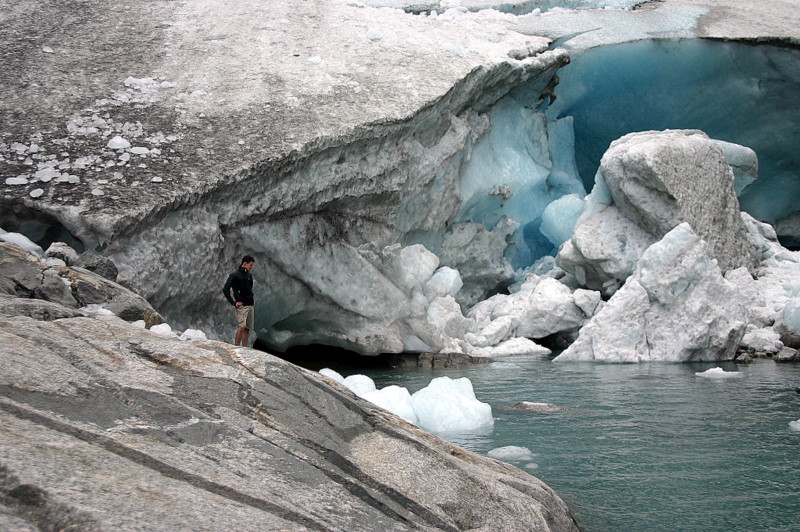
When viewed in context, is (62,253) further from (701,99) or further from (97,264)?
(701,99)

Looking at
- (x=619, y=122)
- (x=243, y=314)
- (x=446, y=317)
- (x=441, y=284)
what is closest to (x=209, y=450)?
(x=243, y=314)

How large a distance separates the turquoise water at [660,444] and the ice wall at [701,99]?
304 inches

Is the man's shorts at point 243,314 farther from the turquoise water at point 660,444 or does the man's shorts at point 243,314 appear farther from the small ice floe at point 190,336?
the turquoise water at point 660,444

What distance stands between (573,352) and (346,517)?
8.40m

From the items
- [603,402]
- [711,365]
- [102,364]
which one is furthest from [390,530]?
[711,365]

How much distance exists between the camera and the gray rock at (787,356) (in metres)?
9.74

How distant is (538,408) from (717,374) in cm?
321

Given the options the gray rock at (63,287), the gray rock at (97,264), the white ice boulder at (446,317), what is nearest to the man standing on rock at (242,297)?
the gray rock at (97,264)

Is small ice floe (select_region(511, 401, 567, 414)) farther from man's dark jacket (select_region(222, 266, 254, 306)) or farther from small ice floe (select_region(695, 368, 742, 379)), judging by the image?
small ice floe (select_region(695, 368, 742, 379))

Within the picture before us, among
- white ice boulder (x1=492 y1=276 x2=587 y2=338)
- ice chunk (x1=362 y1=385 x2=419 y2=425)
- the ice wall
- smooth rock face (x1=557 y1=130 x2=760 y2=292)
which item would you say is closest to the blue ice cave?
the ice wall

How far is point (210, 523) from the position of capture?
2092 mm

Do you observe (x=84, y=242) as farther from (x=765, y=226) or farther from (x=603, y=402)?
(x=765, y=226)

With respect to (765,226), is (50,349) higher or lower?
higher

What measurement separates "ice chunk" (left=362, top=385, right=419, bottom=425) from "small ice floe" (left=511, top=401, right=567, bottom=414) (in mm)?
1163
